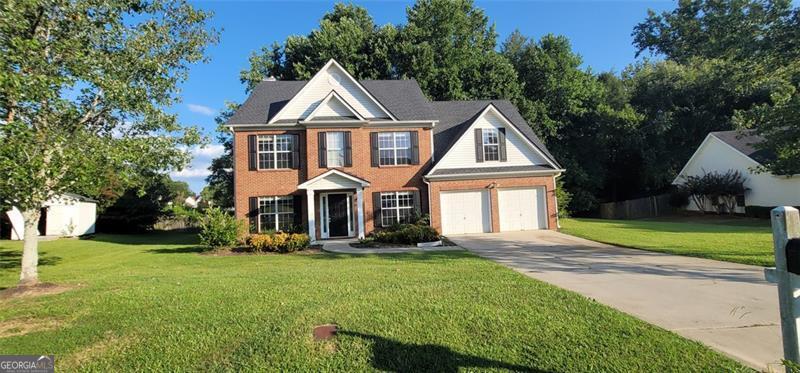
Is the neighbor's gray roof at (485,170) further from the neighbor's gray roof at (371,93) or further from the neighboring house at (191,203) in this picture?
the neighboring house at (191,203)

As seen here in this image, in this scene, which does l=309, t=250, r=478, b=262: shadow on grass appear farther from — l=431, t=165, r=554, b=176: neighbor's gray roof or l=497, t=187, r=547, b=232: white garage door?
l=497, t=187, r=547, b=232: white garage door

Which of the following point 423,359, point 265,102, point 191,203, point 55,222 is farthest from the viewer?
point 191,203

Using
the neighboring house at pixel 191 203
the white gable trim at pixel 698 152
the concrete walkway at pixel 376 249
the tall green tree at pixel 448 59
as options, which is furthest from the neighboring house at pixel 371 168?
the neighboring house at pixel 191 203

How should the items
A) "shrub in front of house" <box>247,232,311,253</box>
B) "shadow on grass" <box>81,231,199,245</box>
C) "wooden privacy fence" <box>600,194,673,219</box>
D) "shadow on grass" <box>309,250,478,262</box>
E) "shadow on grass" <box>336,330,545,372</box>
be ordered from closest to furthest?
1. "shadow on grass" <box>336,330,545,372</box>
2. "shadow on grass" <box>309,250,478,262</box>
3. "shrub in front of house" <box>247,232,311,253</box>
4. "shadow on grass" <box>81,231,199,245</box>
5. "wooden privacy fence" <box>600,194,673,219</box>

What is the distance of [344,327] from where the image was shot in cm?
500

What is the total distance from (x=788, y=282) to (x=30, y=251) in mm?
12459

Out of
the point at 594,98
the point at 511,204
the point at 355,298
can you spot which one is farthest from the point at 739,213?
the point at 355,298

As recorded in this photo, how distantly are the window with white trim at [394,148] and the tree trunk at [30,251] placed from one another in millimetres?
12763

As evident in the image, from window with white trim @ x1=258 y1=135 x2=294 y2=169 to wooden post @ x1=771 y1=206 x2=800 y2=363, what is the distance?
59.1ft

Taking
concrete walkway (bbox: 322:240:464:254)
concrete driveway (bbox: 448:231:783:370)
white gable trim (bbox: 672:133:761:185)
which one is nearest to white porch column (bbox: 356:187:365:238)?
concrete walkway (bbox: 322:240:464:254)

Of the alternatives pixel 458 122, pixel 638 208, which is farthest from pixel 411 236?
pixel 638 208

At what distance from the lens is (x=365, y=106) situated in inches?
782

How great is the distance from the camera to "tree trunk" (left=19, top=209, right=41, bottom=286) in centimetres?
887

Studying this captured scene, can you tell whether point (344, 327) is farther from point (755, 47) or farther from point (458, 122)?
point (458, 122)
